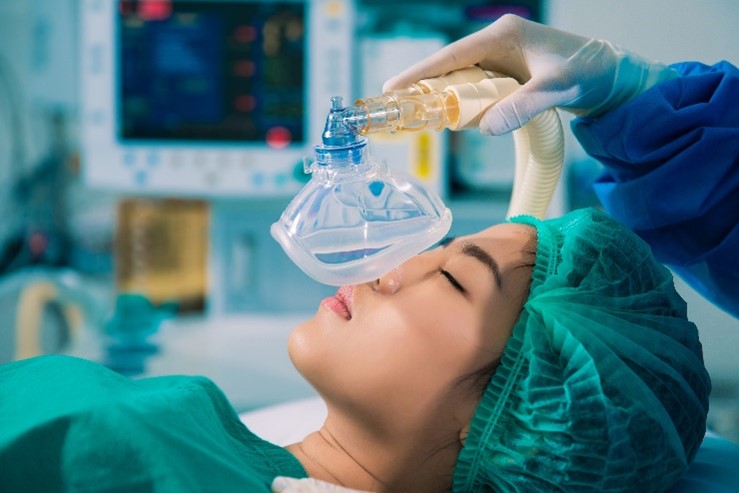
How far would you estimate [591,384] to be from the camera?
109 cm

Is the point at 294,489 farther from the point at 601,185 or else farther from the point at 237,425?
the point at 601,185

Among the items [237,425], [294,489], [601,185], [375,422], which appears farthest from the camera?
[601,185]

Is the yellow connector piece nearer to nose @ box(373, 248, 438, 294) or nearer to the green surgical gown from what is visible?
nose @ box(373, 248, 438, 294)

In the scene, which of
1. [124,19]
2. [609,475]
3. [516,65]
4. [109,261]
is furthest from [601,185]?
[109,261]

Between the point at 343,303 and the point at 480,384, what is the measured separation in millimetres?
221

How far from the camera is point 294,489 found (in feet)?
3.55

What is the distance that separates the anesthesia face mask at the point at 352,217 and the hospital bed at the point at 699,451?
505mm

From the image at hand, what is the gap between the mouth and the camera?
122 centimetres

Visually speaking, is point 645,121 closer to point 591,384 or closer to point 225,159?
point 591,384

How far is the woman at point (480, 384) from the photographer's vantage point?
43.2 inches

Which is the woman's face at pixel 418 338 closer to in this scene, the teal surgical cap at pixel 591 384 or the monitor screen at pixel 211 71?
the teal surgical cap at pixel 591 384

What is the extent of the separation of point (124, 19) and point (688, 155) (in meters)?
1.94

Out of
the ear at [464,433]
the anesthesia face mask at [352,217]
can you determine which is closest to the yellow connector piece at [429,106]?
the anesthesia face mask at [352,217]

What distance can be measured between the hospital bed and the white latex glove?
0.44 m
